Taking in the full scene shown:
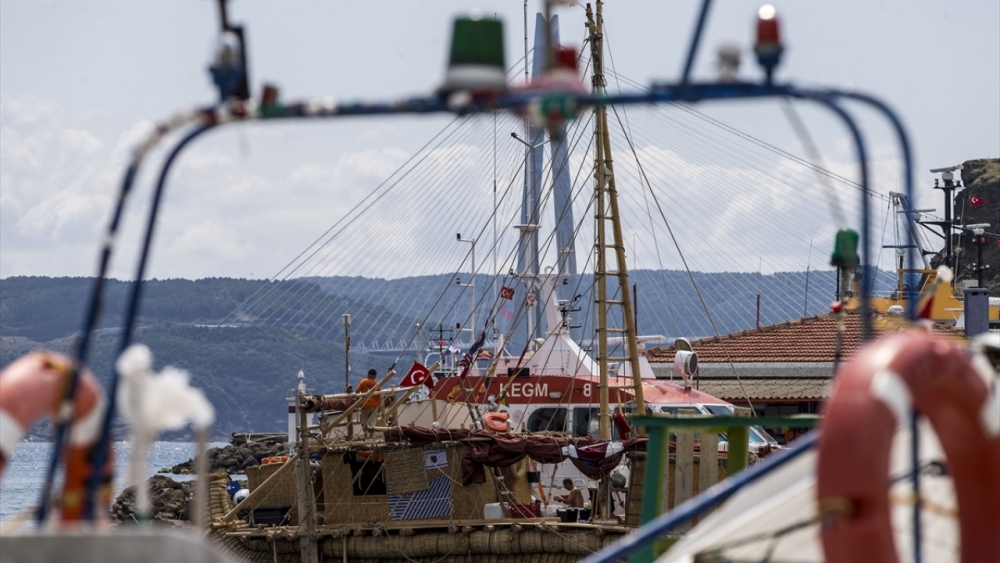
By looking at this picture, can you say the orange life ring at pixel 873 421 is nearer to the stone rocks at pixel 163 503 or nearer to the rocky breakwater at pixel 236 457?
the stone rocks at pixel 163 503

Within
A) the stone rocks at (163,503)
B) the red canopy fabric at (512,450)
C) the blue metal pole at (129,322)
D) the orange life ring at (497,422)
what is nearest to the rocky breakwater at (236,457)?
the stone rocks at (163,503)

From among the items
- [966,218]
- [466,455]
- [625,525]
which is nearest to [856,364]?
[625,525]

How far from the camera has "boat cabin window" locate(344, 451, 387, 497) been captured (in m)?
22.7

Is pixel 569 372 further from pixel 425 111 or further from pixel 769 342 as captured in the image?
pixel 425 111

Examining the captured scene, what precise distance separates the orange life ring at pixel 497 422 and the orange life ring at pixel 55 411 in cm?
1709

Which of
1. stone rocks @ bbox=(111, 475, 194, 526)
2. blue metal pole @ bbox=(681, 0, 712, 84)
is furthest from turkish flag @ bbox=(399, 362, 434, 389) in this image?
blue metal pole @ bbox=(681, 0, 712, 84)

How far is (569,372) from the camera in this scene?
1102 inches

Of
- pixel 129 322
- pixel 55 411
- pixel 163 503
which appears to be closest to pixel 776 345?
pixel 163 503

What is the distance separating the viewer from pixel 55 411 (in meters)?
5.70

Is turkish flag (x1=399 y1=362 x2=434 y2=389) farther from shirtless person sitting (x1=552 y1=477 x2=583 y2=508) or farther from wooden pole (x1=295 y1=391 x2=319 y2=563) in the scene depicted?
shirtless person sitting (x1=552 y1=477 x2=583 y2=508)

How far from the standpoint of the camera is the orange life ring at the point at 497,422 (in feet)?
74.7

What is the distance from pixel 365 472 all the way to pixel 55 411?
17.4m

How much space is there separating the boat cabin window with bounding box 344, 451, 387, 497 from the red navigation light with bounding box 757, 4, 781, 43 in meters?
17.8

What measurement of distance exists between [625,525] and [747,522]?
13.6 meters
